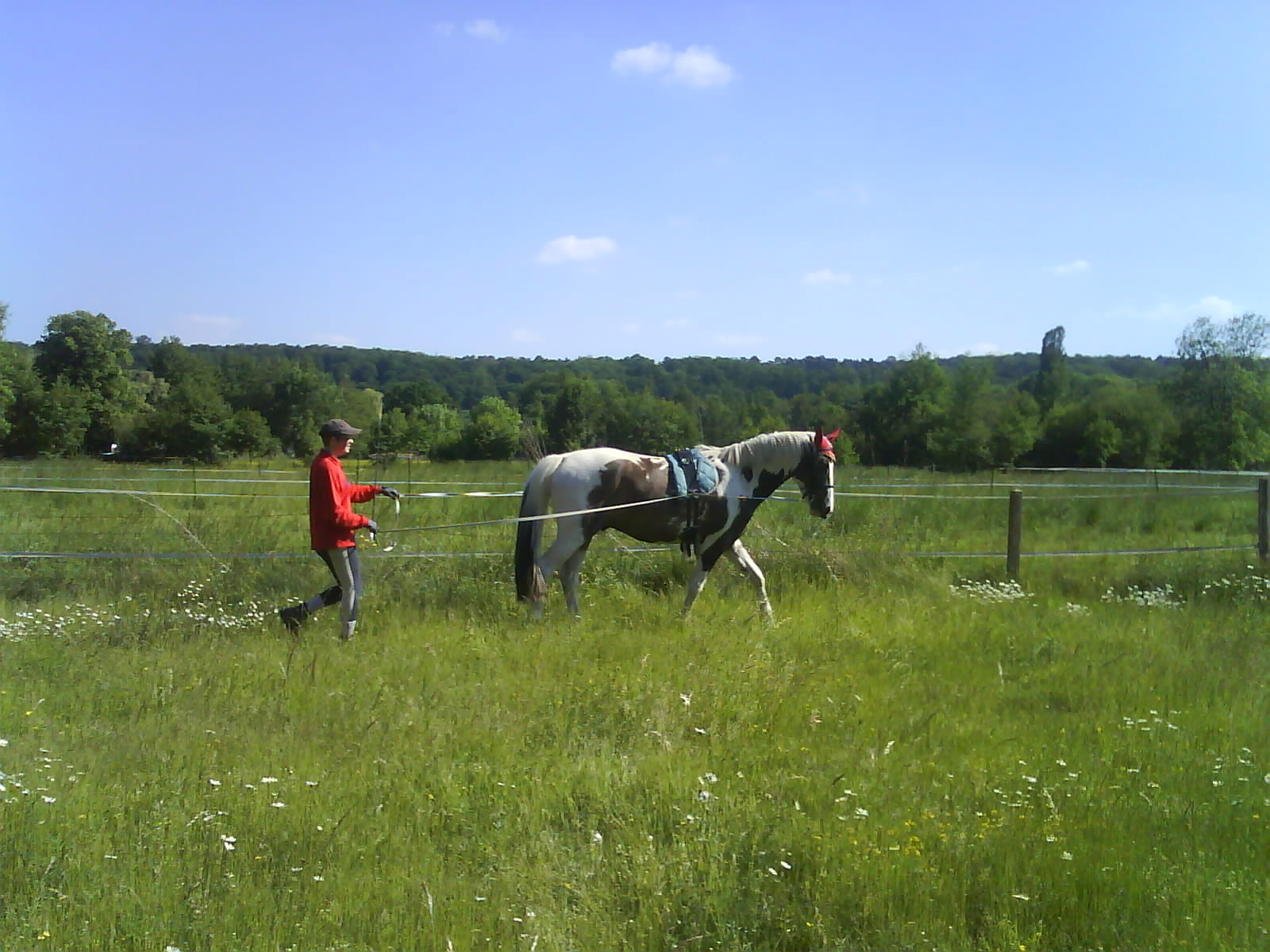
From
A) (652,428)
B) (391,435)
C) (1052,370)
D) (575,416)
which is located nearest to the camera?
(652,428)

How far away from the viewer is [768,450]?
8953mm

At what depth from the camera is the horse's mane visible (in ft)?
29.1

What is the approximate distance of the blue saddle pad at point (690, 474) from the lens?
846 cm

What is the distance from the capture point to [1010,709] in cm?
591

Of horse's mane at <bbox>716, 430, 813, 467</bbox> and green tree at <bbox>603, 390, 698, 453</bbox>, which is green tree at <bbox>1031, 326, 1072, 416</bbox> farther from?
horse's mane at <bbox>716, 430, 813, 467</bbox>

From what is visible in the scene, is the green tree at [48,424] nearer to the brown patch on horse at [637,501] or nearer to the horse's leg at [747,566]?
the brown patch on horse at [637,501]

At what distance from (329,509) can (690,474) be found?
10.8 feet

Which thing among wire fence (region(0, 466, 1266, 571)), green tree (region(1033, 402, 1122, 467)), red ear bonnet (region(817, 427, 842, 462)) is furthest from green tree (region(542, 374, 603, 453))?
green tree (region(1033, 402, 1122, 467))

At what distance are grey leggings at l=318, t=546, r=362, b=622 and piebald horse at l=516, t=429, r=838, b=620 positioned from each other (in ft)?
4.65

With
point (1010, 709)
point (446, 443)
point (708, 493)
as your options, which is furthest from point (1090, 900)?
point (446, 443)

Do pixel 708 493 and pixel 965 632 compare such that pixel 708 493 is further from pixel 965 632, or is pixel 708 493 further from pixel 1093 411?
pixel 1093 411

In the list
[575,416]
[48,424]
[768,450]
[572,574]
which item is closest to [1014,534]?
[768,450]

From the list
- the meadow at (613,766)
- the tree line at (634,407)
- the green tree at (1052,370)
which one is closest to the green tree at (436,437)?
the tree line at (634,407)

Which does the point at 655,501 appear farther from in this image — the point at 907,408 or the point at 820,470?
the point at 907,408
